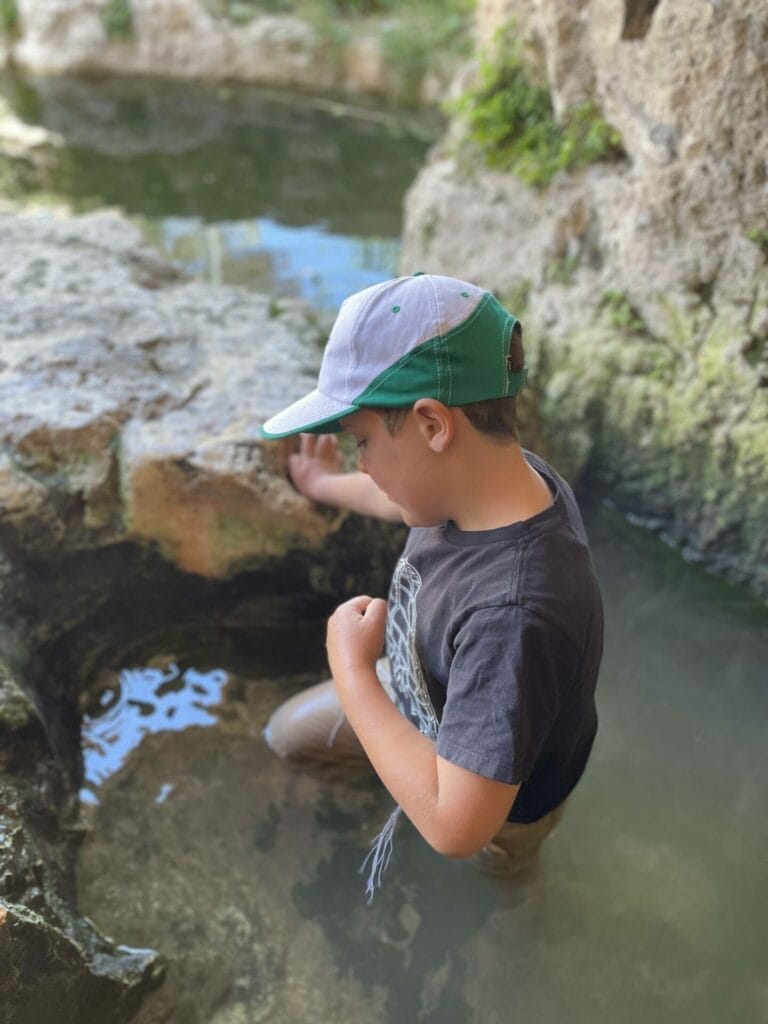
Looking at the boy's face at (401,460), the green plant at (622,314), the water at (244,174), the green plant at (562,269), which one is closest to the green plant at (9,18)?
the water at (244,174)

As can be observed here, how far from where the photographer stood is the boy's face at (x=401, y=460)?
4.16 ft

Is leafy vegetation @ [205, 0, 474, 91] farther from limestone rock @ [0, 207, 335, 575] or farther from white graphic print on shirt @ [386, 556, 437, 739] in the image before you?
white graphic print on shirt @ [386, 556, 437, 739]

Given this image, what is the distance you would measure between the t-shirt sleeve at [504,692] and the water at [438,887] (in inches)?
33.5

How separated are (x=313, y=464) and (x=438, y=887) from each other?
3.47ft

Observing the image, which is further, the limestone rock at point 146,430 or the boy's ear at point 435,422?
the limestone rock at point 146,430

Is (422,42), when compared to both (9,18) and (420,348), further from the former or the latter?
(420,348)

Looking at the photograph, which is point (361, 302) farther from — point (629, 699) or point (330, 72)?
point (330, 72)

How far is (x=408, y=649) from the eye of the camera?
1574 mm

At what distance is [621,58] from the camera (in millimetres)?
2857

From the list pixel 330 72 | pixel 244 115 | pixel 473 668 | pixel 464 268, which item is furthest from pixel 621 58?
pixel 330 72

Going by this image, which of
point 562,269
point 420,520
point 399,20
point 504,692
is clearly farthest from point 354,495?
point 399,20

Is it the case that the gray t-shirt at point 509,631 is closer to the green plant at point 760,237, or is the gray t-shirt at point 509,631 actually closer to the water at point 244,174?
the green plant at point 760,237

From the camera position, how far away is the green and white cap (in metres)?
1.21

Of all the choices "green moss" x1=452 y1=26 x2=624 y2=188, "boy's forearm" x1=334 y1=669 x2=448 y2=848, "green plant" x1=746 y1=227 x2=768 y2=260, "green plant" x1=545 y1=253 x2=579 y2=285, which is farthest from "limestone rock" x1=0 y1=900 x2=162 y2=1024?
"green moss" x1=452 y1=26 x2=624 y2=188
